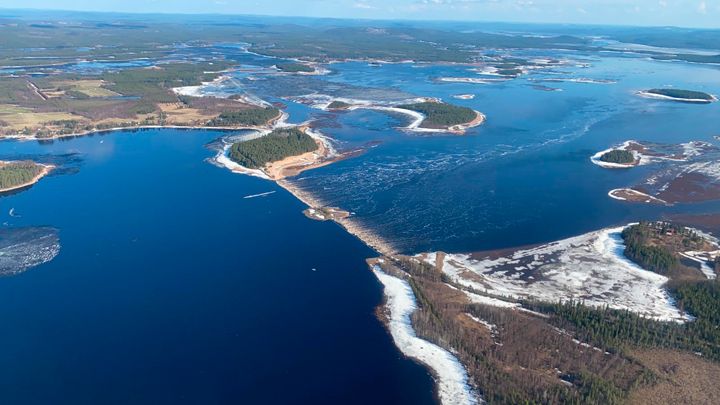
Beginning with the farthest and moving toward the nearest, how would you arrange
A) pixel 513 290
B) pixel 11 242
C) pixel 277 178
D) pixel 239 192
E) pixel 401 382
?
pixel 277 178 < pixel 239 192 < pixel 11 242 < pixel 513 290 < pixel 401 382

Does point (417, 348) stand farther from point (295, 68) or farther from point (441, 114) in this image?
point (295, 68)

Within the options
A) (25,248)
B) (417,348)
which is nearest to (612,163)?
(417,348)

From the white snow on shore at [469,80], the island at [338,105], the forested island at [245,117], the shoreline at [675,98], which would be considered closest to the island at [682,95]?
the shoreline at [675,98]

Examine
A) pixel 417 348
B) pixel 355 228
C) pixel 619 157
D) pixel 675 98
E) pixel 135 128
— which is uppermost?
pixel 675 98

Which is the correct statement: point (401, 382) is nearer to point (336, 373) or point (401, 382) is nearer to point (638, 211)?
point (336, 373)

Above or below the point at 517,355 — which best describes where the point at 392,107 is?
above

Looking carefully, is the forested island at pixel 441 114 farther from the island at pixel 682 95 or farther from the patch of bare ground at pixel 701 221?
the island at pixel 682 95

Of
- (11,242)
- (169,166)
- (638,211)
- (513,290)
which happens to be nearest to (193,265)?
(11,242)
